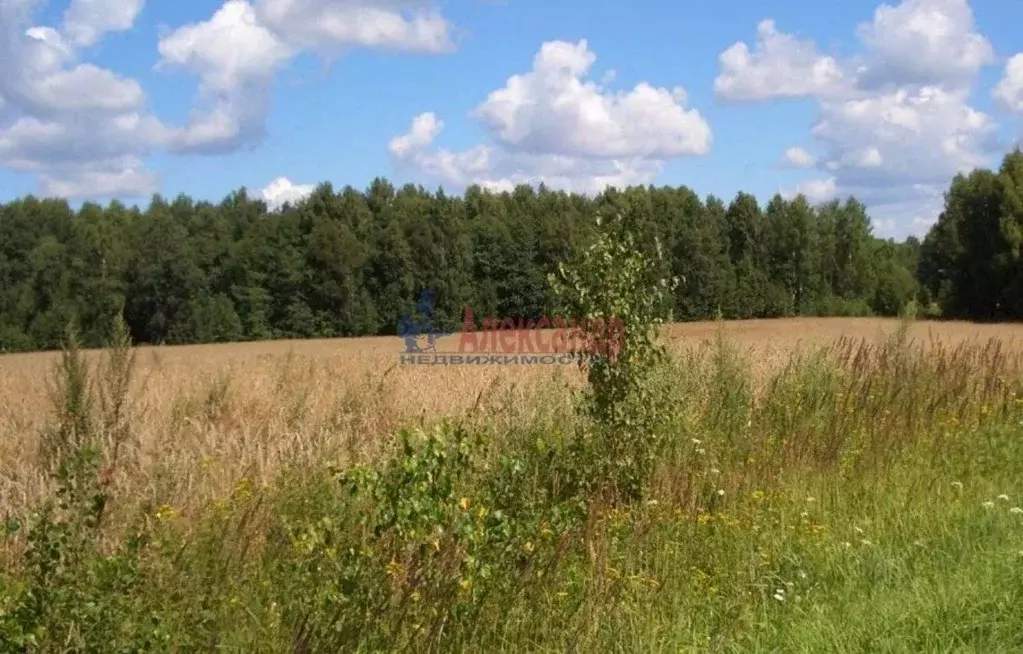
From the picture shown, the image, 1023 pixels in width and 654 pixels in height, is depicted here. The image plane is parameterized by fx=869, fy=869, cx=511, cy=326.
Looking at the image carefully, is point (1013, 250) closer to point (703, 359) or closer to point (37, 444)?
point (703, 359)

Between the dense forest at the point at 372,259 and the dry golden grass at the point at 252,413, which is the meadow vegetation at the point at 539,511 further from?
the dense forest at the point at 372,259

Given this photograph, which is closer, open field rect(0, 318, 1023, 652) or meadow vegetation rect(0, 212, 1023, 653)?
meadow vegetation rect(0, 212, 1023, 653)

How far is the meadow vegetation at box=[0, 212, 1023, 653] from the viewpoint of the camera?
3.99 metres

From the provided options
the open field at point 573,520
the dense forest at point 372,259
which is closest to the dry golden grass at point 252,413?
the open field at point 573,520

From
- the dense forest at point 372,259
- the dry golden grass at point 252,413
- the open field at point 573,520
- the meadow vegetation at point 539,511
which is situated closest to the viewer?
the meadow vegetation at point 539,511

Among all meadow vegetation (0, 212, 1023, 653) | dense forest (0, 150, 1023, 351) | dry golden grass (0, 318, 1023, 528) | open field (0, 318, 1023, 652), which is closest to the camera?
meadow vegetation (0, 212, 1023, 653)

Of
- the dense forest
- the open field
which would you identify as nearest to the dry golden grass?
the open field

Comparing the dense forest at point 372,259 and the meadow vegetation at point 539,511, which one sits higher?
the dense forest at point 372,259

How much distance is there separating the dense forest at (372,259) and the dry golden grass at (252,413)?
114ft

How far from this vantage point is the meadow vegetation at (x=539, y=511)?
3994 mm

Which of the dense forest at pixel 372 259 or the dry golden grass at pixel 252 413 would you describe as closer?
the dry golden grass at pixel 252 413

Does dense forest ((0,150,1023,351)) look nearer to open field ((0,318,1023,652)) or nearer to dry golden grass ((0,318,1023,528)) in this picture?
dry golden grass ((0,318,1023,528))

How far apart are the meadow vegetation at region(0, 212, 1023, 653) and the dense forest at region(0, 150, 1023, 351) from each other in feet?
122

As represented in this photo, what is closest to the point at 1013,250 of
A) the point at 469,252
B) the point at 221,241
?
the point at 469,252
